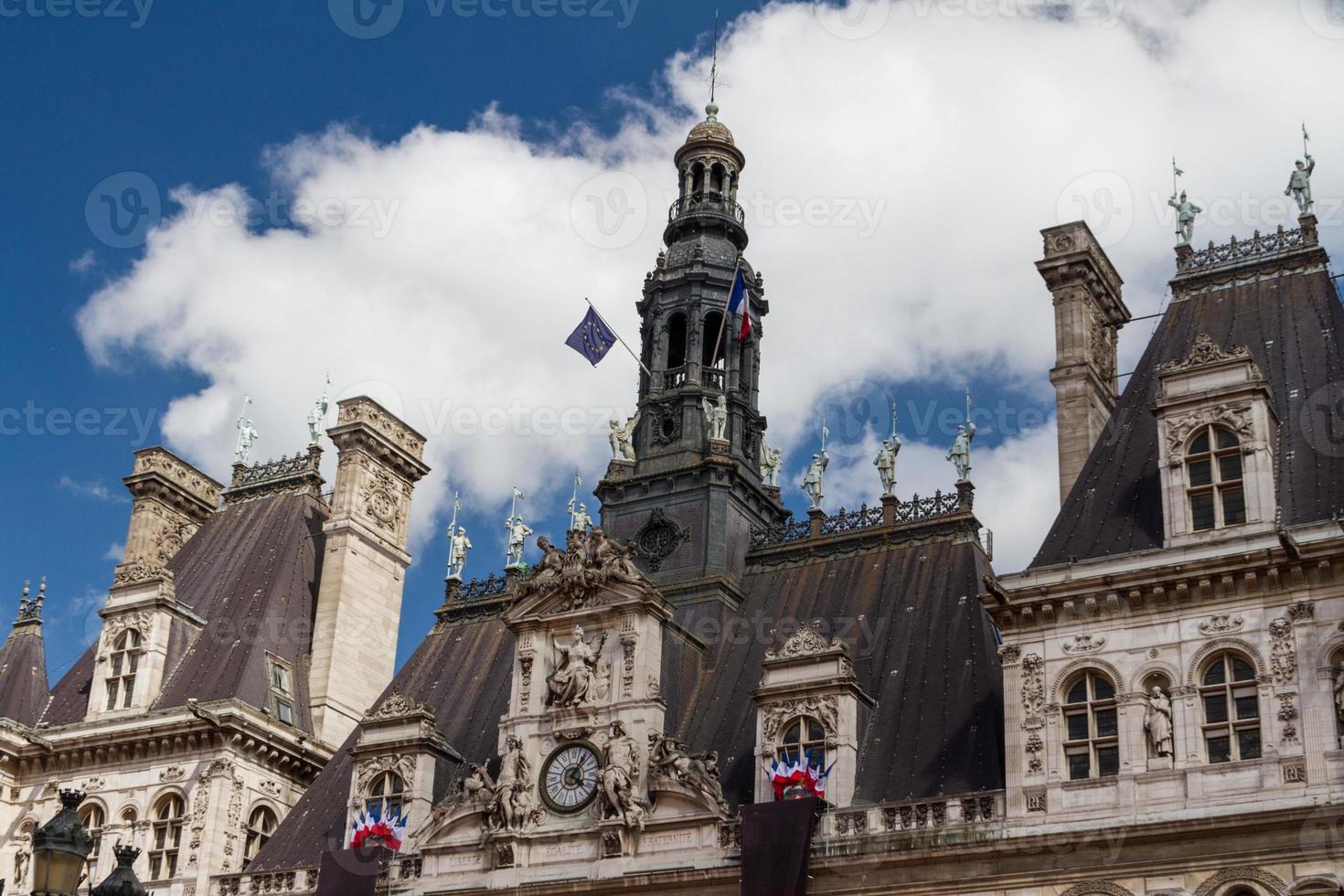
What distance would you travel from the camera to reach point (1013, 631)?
128 feet

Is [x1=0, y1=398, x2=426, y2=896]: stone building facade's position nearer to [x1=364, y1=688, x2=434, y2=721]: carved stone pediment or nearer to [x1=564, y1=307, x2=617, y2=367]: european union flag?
[x1=364, y1=688, x2=434, y2=721]: carved stone pediment

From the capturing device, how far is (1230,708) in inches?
1425

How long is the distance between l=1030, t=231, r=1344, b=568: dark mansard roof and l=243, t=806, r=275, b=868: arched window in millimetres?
24105

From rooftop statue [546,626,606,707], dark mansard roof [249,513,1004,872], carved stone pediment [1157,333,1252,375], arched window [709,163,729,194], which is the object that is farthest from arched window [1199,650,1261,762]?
arched window [709,163,729,194]

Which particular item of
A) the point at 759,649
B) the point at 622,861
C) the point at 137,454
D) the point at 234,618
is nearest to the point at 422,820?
the point at 622,861

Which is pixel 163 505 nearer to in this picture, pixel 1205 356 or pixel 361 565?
pixel 361 565

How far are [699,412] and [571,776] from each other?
43.5 ft

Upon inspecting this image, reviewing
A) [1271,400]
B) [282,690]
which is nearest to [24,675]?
[282,690]

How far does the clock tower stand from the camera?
50.3m

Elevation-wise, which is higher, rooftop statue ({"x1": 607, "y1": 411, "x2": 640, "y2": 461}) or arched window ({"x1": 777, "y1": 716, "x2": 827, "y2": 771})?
rooftop statue ({"x1": 607, "y1": 411, "x2": 640, "y2": 461})

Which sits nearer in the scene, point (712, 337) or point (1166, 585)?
point (1166, 585)

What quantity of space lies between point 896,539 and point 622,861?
12224 mm

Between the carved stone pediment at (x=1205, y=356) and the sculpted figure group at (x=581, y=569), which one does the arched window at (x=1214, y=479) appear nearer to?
the carved stone pediment at (x=1205, y=356)

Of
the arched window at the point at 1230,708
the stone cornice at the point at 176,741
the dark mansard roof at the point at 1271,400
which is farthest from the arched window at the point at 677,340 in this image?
the arched window at the point at 1230,708
